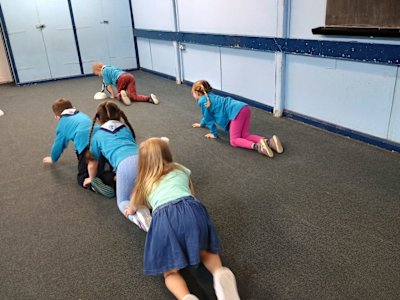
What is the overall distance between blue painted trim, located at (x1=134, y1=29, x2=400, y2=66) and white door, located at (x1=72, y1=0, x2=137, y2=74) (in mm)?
2582

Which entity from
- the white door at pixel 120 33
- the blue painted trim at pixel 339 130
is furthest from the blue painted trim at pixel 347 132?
the white door at pixel 120 33

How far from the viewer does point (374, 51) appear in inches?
113

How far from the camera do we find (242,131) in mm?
3283

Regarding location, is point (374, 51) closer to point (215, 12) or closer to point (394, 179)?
point (394, 179)

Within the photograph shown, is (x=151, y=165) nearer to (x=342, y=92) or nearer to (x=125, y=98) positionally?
(x=342, y=92)

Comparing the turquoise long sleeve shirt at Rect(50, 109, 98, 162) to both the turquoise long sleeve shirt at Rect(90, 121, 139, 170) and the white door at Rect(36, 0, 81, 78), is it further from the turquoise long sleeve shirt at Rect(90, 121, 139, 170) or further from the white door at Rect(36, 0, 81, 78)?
the white door at Rect(36, 0, 81, 78)

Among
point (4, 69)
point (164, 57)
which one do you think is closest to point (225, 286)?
point (164, 57)

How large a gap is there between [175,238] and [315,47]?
2.57 metres

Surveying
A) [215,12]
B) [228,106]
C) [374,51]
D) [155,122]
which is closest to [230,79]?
[215,12]

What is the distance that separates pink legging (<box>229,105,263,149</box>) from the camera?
318 centimetres

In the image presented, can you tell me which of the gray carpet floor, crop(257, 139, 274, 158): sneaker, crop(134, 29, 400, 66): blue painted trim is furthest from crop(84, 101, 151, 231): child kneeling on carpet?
crop(134, 29, 400, 66): blue painted trim

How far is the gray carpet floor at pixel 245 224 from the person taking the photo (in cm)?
174

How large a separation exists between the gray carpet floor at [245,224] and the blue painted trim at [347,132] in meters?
0.07

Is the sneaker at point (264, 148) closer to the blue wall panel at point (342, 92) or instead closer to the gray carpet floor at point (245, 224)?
the gray carpet floor at point (245, 224)
